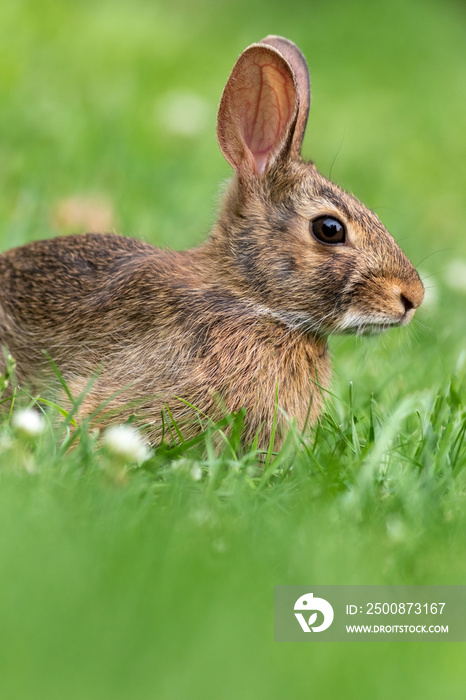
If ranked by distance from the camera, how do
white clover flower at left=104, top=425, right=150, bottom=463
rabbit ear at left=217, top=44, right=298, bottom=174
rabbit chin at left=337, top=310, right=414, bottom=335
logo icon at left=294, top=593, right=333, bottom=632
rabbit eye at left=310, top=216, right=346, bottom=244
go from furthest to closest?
rabbit ear at left=217, top=44, right=298, bottom=174 < rabbit eye at left=310, top=216, right=346, bottom=244 < rabbit chin at left=337, top=310, right=414, bottom=335 < white clover flower at left=104, top=425, right=150, bottom=463 < logo icon at left=294, top=593, right=333, bottom=632

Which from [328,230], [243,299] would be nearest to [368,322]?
[328,230]

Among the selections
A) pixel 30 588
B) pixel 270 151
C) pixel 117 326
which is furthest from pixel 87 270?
pixel 30 588

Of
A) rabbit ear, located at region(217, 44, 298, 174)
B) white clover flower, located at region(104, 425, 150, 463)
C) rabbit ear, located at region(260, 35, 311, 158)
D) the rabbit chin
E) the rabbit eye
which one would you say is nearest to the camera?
white clover flower, located at region(104, 425, 150, 463)

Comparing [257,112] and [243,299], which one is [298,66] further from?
[243,299]

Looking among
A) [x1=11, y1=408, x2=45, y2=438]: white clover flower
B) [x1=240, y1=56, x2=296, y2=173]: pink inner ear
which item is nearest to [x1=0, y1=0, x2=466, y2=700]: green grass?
[x1=11, y1=408, x2=45, y2=438]: white clover flower

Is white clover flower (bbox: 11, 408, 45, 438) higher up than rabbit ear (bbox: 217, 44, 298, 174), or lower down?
lower down

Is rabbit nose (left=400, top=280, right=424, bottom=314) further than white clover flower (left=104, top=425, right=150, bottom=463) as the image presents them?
Yes

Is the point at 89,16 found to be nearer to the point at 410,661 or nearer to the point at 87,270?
the point at 87,270

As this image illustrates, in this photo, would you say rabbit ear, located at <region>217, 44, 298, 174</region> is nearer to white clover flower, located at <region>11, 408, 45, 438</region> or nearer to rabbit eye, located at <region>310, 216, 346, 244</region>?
rabbit eye, located at <region>310, 216, 346, 244</region>

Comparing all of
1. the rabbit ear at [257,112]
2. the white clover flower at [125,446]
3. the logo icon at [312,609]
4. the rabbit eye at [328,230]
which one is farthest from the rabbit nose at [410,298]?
the logo icon at [312,609]
